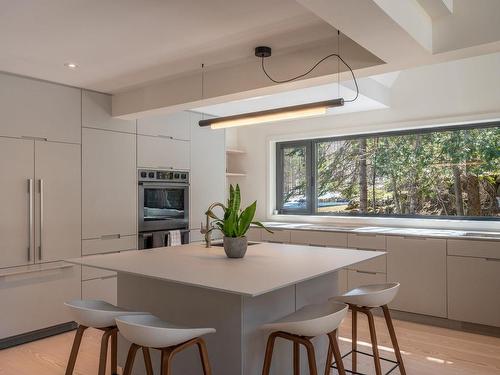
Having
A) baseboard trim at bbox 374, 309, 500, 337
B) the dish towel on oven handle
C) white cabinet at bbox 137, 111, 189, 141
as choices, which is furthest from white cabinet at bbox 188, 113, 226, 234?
baseboard trim at bbox 374, 309, 500, 337

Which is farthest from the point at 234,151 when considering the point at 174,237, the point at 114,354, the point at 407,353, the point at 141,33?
the point at 114,354

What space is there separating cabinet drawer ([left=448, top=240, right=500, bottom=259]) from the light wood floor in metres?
0.73

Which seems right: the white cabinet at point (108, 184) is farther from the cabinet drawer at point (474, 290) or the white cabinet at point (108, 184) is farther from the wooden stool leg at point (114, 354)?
the cabinet drawer at point (474, 290)

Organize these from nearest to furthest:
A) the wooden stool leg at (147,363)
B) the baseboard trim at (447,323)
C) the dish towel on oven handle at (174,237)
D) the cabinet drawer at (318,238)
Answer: the wooden stool leg at (147,363)
the baseboard trim at (447,323)
the cabinet drawer at (318,238)
the dish towel on oven handle at (174,237)

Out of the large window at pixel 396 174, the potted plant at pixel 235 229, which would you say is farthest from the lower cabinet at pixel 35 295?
the large window at pixel 396 174

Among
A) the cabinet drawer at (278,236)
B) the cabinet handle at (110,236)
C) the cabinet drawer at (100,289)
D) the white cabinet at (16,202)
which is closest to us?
the white cabinet at (16,202)

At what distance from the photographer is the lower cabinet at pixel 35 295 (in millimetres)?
3475

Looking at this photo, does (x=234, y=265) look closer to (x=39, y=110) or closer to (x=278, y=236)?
(x=39, y=110)

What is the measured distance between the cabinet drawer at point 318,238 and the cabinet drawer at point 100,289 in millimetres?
2066

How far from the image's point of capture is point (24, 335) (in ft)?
11.8

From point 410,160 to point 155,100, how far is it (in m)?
3.02

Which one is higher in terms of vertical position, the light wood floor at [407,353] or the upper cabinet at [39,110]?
the upper cabinet at [39,110]

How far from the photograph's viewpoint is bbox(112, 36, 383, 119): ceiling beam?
113 inches

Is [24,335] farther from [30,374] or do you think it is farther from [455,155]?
[455,155]
